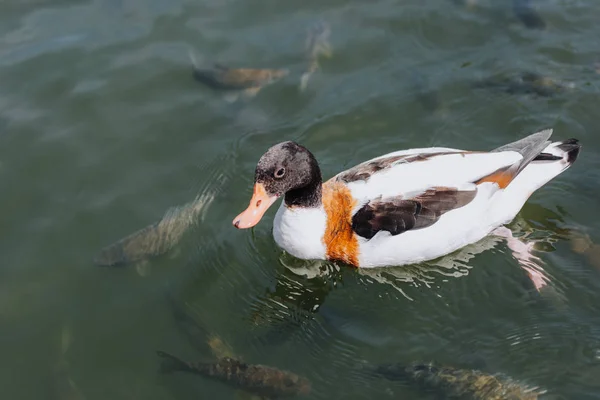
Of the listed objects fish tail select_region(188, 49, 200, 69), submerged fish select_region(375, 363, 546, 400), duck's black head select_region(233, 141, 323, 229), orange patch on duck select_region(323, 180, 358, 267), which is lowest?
submerged fish select_region(375, 363, 546, 400)

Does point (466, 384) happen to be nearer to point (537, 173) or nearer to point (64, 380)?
point (537, 173)

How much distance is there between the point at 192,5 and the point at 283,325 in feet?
18.8

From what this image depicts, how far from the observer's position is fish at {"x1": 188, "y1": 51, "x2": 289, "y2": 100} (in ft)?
28.2

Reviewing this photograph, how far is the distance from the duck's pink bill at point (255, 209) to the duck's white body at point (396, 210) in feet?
1.34

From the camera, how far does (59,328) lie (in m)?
6.30

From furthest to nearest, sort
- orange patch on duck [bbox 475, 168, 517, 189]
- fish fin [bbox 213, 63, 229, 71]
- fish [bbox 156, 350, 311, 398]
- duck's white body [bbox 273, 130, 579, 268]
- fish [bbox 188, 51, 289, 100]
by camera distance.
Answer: fish fin [bbox 213, 63, 229, 71], fish [bbox 188, 51, 289, 100], orange patch on duck [bbox 475, 168, 517, 189], duck's white body [bbox 273, 130, 579, 268], fish [bbox 156, 350, 311, 398]

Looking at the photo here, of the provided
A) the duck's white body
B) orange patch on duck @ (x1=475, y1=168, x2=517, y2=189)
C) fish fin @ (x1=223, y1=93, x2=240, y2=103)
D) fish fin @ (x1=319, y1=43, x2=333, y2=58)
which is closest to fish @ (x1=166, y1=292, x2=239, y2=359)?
the duck's white body

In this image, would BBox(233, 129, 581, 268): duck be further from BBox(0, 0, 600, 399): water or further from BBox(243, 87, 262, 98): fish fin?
BBox(243, 87, 262, 98): fish fin

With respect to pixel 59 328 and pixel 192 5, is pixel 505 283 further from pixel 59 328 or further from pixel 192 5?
pixel 192 5

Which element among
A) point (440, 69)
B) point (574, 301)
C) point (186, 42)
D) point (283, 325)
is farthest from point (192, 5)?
point (574, 301)

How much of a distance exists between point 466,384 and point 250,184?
132 inches

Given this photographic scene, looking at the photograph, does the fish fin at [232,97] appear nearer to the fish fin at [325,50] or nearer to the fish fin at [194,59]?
the fish fin at [194,59]

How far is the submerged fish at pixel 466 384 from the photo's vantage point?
530cm

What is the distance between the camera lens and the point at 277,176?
6051 mm
